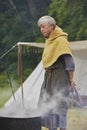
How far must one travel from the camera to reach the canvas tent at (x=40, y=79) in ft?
26.5

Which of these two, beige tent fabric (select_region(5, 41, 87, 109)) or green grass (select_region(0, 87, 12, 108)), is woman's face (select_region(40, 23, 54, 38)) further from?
green grass (select_region(0, 87, 12, 108))

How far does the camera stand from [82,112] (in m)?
7.82

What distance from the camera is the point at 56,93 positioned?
16.1 feet

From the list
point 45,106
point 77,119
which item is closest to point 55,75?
point 45,106

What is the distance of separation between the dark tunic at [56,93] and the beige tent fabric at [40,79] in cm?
257

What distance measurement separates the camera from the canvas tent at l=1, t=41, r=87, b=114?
806cm

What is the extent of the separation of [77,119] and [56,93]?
237 centimetres

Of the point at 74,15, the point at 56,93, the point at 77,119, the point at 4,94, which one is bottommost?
the point at 4,94

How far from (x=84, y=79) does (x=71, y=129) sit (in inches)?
101

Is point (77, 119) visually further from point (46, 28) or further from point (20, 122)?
point (20, 122)

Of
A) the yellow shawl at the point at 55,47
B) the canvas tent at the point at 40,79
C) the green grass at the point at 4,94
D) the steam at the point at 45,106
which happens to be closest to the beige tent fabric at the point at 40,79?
the canvas tent at the point at 40,79

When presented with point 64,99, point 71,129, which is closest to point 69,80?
point 64,99

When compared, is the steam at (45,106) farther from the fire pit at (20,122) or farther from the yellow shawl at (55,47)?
the yellow shawl at (55,47)

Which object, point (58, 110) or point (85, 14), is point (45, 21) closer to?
point (58, 110)
